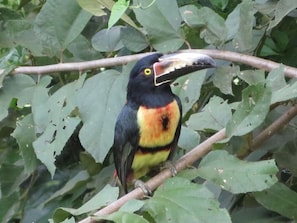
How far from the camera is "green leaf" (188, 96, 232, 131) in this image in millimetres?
2041

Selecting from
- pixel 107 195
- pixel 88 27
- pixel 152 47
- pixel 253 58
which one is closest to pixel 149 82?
pixel 152 47

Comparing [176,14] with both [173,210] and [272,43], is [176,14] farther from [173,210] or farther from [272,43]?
[173,210]

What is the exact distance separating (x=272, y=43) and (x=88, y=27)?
2.39 feet

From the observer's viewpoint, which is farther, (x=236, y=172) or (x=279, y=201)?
(x=279, y=201)

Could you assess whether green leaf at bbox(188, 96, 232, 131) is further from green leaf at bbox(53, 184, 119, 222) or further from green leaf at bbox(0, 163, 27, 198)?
green leaf at bbox(0, 163, 27, 198)

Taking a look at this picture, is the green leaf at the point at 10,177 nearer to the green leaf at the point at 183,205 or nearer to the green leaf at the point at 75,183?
the green leaf at the point at 75,183

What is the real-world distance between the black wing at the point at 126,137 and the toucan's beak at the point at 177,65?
123 mm

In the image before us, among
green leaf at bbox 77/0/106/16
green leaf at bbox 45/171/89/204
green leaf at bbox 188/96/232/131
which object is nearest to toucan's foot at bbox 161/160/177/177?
green leaf at bbox 188/96/232/131

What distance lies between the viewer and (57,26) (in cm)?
238

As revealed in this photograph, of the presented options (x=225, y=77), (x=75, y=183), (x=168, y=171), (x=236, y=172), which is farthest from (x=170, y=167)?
(x=75, y=183)

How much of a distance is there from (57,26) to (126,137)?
1.51 feet

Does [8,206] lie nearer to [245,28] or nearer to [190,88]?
[190,88]

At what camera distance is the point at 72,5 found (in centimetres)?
239

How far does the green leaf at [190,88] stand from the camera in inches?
85.5
